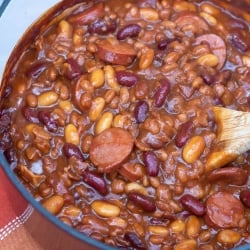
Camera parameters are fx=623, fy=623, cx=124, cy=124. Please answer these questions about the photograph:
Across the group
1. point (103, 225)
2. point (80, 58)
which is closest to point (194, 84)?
point (80, 58)

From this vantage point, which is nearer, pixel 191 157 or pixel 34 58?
pixel 191 157

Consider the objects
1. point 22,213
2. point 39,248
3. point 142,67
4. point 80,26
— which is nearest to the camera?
point 22,213

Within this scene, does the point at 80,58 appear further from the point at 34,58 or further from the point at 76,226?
the point at 76,226

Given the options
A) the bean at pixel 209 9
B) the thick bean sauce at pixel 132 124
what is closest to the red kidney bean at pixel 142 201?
the thick bean sauce at pixel 132 124

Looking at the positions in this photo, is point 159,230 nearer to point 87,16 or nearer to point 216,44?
point 216,44

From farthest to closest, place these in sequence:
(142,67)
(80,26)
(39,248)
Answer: (80,26) < (142,67) < (39,248)

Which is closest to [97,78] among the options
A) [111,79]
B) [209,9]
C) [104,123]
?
[111,79]

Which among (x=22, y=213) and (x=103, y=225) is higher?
(x=22, y=213)
